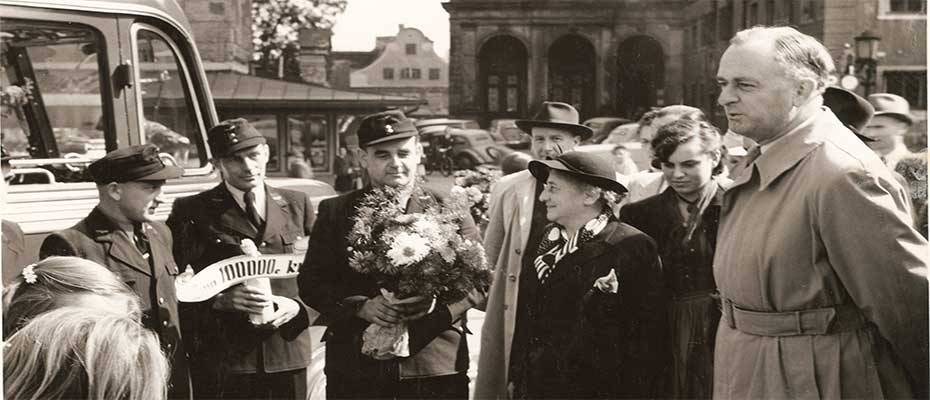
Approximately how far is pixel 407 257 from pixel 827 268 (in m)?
1.45

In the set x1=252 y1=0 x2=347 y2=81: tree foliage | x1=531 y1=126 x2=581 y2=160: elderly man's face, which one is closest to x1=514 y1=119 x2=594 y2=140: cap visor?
x1=531 y1=126 x2=581 y2=160: elderly man's face

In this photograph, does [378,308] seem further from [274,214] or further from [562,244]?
[274,214]

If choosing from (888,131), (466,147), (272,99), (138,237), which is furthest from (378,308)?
(466,147)

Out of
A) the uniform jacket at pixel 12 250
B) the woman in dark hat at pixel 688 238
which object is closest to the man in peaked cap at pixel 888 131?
the woman in dark hat at pixel 688 238

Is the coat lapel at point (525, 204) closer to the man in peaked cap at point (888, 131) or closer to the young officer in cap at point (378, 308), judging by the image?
the young officer in cap at point (378, 308)

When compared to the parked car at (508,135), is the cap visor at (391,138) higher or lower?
higher

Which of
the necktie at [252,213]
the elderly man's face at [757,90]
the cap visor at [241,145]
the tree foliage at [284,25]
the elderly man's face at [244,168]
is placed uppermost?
the tree foliage at [284,25]

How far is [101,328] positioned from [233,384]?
2.36 metres

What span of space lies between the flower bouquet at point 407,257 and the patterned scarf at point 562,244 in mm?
244

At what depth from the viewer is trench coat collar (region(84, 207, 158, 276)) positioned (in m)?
3.48

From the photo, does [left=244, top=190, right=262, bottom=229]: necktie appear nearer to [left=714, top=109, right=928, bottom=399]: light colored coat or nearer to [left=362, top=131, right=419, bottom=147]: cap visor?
[left=362, top=131, right=419, bottom=147]: cap visor

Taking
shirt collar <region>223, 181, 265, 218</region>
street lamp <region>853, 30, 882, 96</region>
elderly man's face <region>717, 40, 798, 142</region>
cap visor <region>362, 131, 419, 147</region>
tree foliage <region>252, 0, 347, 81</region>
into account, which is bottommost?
shirt collar <region>223, 181, 265, 218</region>

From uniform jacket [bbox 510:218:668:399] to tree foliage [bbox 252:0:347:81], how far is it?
41.6ft

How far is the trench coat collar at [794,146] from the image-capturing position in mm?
2584
